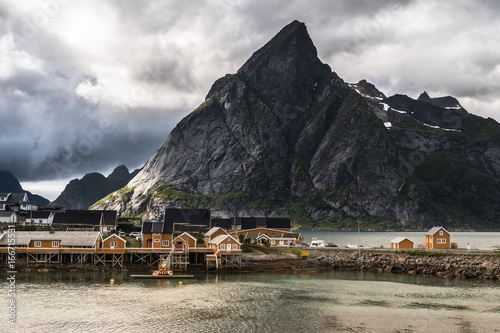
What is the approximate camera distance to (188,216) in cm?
11988

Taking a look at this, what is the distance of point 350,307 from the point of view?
5503cm

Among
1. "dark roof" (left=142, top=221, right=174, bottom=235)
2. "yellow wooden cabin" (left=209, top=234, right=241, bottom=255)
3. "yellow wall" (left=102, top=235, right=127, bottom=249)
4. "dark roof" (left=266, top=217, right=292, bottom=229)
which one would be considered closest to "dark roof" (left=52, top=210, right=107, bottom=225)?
"dark roof" (left=142, top=221, right=174, bottom=235)

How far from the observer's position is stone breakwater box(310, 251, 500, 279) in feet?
274

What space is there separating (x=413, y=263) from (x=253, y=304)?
1815 inches

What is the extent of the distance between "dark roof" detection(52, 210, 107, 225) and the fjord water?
44.6 metres

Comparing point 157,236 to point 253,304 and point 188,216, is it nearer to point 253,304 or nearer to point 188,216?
point 188,216

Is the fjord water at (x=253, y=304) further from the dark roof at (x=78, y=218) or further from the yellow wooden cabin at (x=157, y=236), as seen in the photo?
the dark roof at (x=78, y=218)

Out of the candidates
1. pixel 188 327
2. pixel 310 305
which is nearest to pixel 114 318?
pixel 188 327

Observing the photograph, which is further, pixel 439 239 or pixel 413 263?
pixel 439 239

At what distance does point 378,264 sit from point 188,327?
56276mm

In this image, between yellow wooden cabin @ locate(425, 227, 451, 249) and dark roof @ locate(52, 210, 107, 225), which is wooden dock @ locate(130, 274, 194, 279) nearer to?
dark roof @ locate(52, 210, 107, 225)

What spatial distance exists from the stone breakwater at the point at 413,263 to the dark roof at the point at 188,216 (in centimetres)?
3612

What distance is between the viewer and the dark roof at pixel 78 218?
401 feet

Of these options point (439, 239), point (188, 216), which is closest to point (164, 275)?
point (188, 216)
